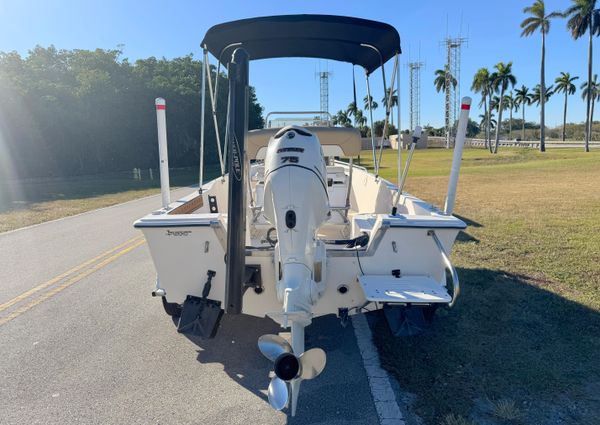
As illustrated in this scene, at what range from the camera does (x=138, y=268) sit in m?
6.23

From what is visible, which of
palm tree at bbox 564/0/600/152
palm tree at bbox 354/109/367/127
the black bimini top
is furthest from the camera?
palm tree at bbox 564/0/600/152

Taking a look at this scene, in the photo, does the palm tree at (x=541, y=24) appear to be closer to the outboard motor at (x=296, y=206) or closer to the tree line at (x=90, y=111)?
the tree line at (x=90, y=111)

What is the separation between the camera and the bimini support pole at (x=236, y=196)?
246cm

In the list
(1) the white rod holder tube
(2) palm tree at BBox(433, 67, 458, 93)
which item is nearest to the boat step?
(1) the white rod holder tube

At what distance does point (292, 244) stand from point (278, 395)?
880mm

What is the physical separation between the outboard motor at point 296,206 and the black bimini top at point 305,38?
59.5 inches

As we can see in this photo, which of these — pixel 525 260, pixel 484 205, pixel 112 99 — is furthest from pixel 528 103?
pixel 525 260

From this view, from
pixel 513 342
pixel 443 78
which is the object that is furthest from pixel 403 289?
pixel 443 78

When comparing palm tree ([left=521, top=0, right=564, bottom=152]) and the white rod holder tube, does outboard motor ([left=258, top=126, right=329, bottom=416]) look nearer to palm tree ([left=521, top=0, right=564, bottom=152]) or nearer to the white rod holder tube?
the white rod holder tube

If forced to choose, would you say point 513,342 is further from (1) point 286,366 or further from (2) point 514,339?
(1) point 286,366

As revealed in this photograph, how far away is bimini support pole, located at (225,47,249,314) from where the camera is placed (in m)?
2.46

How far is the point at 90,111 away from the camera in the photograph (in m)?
28.7

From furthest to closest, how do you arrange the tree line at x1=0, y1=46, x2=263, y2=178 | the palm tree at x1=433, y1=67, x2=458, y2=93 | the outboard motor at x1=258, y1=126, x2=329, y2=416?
the palm tree at x1=433, y1=67, x2=458, y2=93, the tree line at x1=0, y1=46, x2=263, y2=178, the outboard motor at x1=258, y1=126, x2=329, y2=416

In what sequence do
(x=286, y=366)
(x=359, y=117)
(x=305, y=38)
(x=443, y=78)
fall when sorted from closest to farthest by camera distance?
(x=286, y=366)
(x=305, y=38)
(x=359, y=117)
(x=443, y=78)
